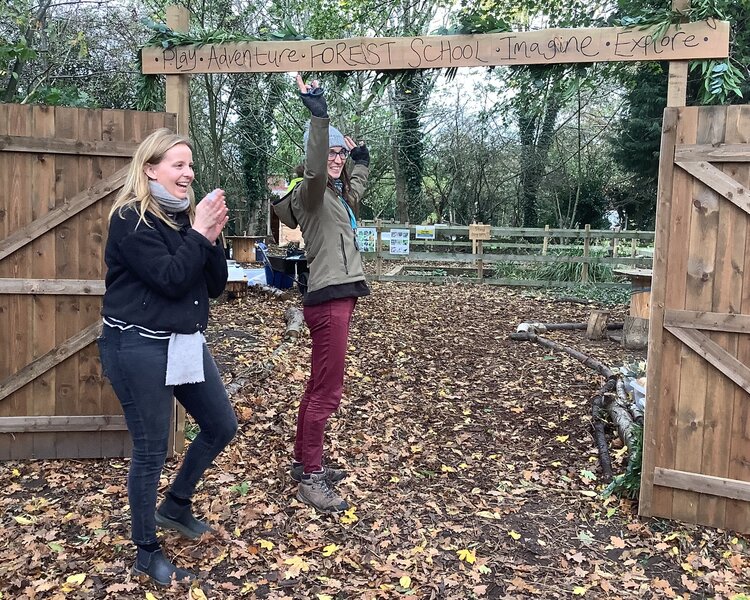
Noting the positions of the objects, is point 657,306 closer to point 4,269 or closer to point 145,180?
point 145,180

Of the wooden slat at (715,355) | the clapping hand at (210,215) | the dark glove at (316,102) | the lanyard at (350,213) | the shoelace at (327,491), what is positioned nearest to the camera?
the clapping hand at (210,215)

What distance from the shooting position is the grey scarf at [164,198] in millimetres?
2498

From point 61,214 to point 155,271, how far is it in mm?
1933

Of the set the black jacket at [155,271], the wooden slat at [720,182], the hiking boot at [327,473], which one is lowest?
the hiking boot at [327,473]

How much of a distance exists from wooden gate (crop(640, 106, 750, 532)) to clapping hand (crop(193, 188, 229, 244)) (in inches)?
92.2

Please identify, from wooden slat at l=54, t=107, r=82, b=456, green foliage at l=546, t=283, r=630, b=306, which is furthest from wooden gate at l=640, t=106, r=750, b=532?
green foliage at l=546, t=283, r=630, b=306

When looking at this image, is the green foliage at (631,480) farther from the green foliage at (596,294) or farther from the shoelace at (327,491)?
the green foliage at (596,294)

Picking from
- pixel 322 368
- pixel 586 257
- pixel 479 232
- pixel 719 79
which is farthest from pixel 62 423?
pixel 479 232

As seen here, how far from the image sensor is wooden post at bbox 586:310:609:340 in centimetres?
858

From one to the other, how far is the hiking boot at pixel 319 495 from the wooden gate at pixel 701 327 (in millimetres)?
1744

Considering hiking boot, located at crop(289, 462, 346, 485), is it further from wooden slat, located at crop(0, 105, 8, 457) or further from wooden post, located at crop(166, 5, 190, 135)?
wooden post, located at crop(166, 5, 190, 135)

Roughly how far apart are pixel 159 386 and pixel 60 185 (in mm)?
2058

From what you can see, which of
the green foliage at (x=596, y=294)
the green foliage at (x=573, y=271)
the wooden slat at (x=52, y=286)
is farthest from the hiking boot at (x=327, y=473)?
the green foliage at (x=573, y=271)

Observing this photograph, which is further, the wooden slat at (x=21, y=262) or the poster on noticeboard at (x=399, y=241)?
the poster on noticeboard at (x=399, y=241)
